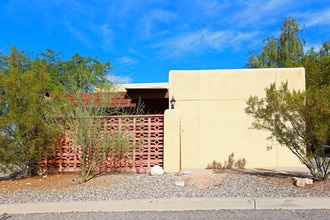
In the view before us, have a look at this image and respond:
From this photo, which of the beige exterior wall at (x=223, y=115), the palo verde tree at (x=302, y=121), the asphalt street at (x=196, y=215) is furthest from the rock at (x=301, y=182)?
the beige exterior wall at (x=223, y=115)

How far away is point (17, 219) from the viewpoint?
20.9 feet

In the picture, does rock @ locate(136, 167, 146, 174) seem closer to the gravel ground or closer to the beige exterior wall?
the gravel ground

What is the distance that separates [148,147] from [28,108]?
3.70 m

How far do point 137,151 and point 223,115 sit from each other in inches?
133

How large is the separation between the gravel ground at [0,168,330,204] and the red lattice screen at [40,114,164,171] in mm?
757

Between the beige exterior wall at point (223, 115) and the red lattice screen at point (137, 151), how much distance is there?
4.52 feet

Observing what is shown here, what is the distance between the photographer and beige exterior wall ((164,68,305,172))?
1188 cm

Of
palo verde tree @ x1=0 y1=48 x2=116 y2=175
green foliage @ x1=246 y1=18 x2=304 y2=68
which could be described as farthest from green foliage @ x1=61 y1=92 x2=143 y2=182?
green foliage @ x1=246 y1=18 x2=304 y2=68

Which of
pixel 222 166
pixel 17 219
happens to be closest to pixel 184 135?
pixel 222 166

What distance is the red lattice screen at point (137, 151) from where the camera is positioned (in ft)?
35.0

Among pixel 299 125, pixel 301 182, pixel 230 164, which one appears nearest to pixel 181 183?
pixel 301 182

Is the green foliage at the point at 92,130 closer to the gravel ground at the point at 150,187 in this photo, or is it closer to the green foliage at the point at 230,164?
the gravel ground at the point at 150,187

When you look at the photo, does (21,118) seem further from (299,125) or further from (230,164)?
(299,125)

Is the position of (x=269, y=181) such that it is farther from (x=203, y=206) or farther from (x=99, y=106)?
(x=99, y=106)
